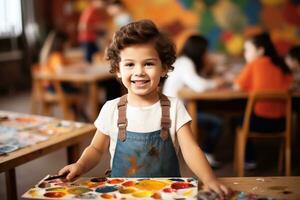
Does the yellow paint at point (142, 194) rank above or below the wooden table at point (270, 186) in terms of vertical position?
above

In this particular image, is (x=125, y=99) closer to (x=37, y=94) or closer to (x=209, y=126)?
(x=209, y=126)

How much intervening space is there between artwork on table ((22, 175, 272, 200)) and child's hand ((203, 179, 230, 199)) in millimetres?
15

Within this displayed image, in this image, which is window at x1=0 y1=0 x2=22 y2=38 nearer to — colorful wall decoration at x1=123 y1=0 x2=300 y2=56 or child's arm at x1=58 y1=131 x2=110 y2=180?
colorful wall decoration at x1=123 y1=0 x2=300 y2=56

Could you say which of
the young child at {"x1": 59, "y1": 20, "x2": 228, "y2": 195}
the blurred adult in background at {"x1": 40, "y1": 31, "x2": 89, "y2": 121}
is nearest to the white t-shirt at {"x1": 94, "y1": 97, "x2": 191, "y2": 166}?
the young child at {"x1": 59, "y1": 20, "x2": 228, "y2": 195}

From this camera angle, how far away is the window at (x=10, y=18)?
6637 mm

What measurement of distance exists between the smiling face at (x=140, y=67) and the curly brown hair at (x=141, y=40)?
17 millimetres

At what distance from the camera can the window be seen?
6.64 m

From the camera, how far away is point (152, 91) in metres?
1.49

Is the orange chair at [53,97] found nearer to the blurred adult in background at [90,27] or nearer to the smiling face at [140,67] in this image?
the blurred adult in background at [90,27]

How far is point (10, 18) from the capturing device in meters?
6.77

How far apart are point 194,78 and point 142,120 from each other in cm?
186

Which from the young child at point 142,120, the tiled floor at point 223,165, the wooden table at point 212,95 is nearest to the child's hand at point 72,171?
the young child at point 142,120

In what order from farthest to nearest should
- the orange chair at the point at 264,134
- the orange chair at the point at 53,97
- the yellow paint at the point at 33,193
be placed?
the orange chair at the point at 53,97 → the orange chair at the point at 264,134 → the yellow paint at the point at 33,193

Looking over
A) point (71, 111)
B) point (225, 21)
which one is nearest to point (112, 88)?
point (71, 111)
